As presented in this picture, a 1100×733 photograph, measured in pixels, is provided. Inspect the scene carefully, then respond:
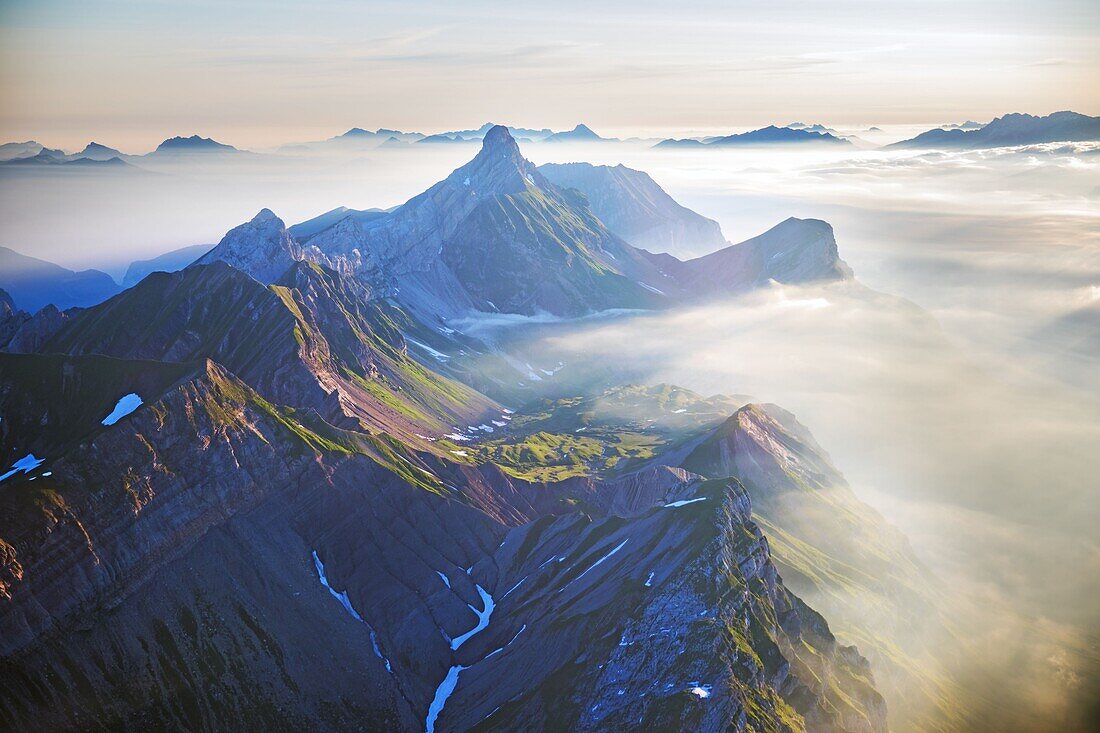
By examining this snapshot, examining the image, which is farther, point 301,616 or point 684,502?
point 684,502

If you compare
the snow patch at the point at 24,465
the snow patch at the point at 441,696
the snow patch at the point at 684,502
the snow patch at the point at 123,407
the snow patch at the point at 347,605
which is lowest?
the snow patch at the point at 441,696

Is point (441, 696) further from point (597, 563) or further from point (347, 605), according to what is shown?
point (597, 563)

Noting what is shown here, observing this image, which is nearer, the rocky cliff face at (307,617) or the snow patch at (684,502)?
the rocky cliff face at (307,617)

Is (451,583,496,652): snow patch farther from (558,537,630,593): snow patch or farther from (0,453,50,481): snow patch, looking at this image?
(0,453,50,481): snow patch

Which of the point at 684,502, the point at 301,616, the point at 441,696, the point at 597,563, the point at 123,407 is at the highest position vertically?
the point at 123,407

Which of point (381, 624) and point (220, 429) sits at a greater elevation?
point (220, 429)

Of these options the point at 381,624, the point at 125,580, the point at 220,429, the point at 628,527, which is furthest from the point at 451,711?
the point at 220,429

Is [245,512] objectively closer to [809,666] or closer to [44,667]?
[44,667]

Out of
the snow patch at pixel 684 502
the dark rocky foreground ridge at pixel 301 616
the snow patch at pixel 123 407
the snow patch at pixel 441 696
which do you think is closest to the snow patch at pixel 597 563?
the dark rocky foreground ridge at pixel 301 616

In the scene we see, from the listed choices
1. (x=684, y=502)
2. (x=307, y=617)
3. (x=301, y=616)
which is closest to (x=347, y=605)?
(x=307, y=617)

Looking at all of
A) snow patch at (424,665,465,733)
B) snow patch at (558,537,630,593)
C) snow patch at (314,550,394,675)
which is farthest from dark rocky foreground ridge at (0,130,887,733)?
snow patch at (558,537,630,593)

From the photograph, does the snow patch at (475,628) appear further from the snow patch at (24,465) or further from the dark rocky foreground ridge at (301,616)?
the snow patch at (24,465)
